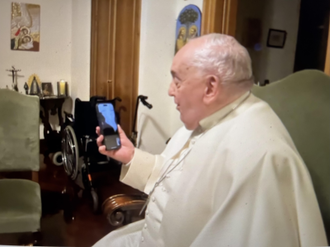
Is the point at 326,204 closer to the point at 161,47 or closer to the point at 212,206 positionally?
the point at 212,206

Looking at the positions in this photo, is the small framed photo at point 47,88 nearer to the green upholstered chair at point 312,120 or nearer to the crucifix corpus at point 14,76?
the crucifix corpus at point 14,76

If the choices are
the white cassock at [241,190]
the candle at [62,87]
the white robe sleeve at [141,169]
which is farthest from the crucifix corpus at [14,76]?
the white cassock at [241,190]

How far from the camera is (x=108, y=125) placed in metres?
0.69

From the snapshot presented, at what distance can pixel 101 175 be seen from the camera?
101 centimetres

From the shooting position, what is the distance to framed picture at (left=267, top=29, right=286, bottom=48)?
70 cm

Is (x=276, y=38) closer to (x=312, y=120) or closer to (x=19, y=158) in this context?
(x=312, y=120)

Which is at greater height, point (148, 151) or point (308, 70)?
point (308, 70)

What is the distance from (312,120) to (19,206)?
0.82m

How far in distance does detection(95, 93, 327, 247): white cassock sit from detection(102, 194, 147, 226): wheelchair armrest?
0.56 feet

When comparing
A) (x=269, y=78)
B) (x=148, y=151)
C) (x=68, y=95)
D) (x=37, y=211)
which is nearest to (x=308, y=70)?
(x=269, y=78)

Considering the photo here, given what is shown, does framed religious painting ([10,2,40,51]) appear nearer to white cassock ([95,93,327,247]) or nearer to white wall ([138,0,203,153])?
white wall ([138,0,203,153])

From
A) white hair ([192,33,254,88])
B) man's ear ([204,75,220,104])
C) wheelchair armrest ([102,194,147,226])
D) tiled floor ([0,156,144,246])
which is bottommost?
tiled floor ([0,156,144,246])

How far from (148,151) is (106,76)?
253 millimetres

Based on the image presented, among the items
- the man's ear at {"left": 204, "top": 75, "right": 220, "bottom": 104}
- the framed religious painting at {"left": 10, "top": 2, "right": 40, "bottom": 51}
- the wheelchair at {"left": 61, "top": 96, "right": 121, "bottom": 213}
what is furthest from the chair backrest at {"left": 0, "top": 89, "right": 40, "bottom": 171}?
the man's ear at {"left": 204, "top": 75, "right": 220, "bottom": 104}
